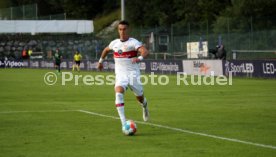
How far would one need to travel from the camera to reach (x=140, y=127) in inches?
619

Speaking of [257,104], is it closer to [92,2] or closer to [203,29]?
[203,29]

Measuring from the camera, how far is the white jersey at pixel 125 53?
15.5 meters

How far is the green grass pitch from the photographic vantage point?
12.0m

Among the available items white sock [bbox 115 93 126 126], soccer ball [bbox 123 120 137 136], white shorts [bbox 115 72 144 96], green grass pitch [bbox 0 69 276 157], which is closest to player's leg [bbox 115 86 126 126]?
white sock [bbox 115 93 126 126]

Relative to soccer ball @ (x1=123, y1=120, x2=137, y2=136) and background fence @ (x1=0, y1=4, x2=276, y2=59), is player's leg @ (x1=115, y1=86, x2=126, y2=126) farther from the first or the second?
background fence @ (x1=0, y1=4, x2=276, y2=59)

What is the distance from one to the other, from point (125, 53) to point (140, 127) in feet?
5.51

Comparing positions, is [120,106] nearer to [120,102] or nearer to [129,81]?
[120,102]

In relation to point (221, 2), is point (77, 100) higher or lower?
lower

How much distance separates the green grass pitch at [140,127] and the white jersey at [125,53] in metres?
1.33

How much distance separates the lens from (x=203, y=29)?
58.5 meters

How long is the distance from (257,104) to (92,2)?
108 metres

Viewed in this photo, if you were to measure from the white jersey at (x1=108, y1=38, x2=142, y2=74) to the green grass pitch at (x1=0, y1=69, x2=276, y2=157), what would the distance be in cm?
133

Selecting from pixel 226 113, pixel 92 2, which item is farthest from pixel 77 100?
pixel 92 2

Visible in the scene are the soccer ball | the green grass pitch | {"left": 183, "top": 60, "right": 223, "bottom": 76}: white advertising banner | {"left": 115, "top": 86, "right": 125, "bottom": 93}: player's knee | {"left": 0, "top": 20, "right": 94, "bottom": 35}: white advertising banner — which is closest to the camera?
the green grass pitch
